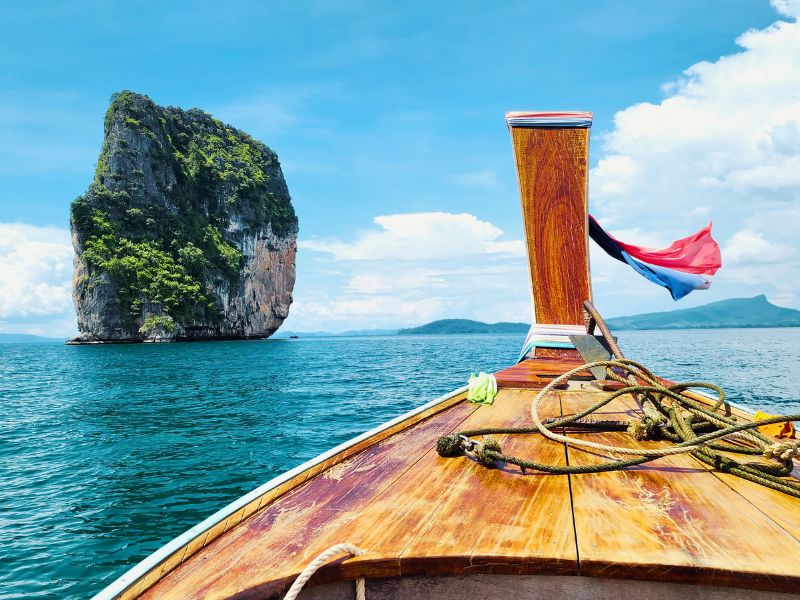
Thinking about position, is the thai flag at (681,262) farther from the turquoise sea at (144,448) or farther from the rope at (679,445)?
the turquoise sea at (144,448)

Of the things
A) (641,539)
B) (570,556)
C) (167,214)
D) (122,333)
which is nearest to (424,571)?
(570,556)

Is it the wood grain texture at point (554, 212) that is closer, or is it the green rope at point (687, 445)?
the green rope at point (687, 445)

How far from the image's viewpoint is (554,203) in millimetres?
7535

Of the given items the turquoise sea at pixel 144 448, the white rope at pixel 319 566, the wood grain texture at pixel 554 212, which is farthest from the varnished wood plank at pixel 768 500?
the wood grain texture at pixel 554 212

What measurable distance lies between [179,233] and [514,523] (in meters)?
71.5

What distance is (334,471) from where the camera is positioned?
7.54 feet

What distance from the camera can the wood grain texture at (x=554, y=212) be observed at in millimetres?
7383

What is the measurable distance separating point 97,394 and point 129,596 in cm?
1790

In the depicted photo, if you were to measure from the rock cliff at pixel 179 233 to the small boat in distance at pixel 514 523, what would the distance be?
208 feet

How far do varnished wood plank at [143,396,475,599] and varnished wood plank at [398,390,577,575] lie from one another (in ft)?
0.82

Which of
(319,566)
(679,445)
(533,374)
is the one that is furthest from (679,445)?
(533,374)

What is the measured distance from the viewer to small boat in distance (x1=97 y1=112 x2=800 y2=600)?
4.38 ft

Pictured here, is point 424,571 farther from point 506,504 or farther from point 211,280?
point 211,280

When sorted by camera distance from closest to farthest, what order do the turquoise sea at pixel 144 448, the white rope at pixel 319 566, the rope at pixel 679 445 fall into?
the white rope at pixel 319 566, the rope at pixel 679 445, the turquoise sea at pixel 144 448
